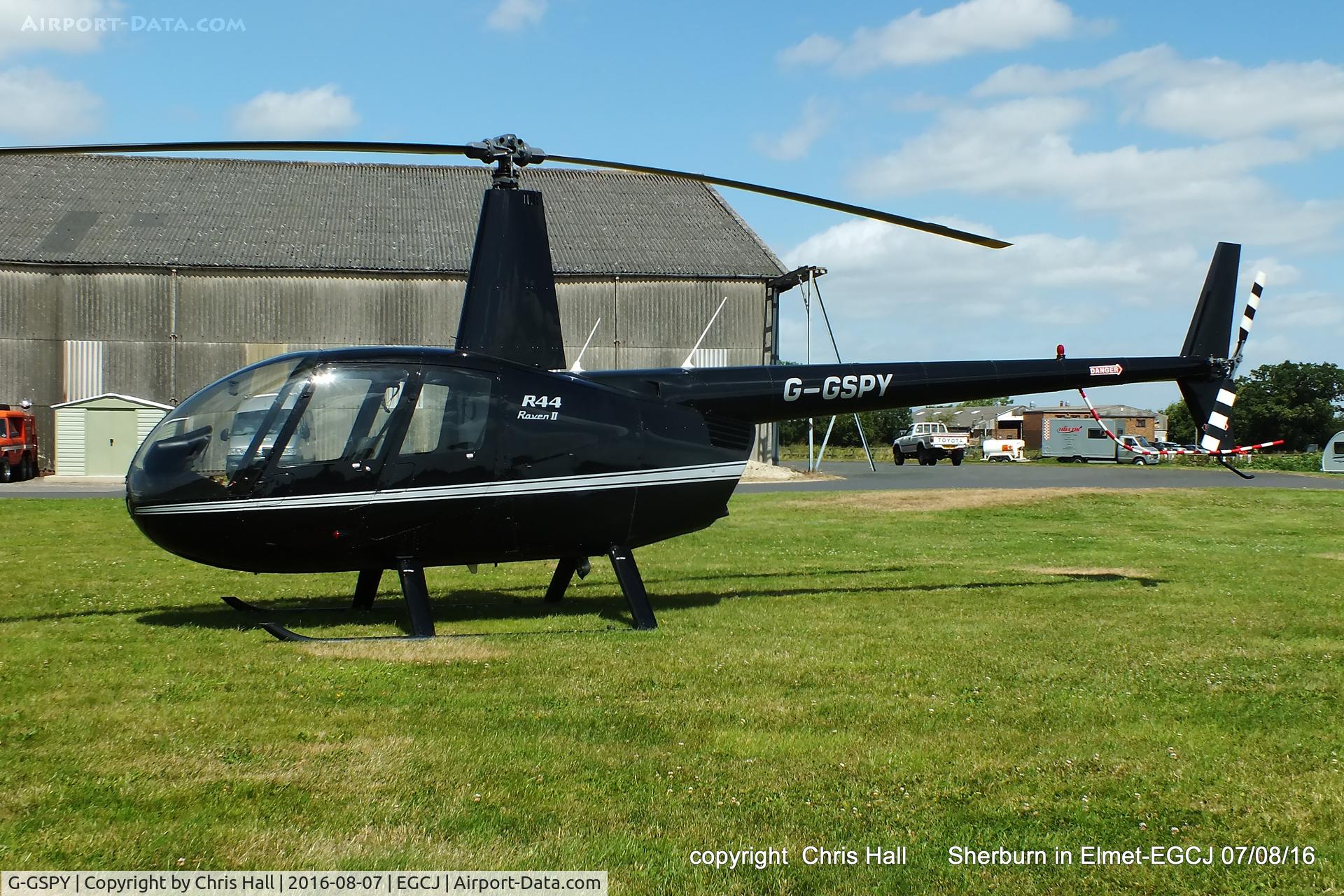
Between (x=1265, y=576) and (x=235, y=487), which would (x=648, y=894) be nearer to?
(x=235, y=487)

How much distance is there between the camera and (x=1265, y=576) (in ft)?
46.3

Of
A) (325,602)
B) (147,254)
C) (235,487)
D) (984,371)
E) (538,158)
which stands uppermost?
(147,254)

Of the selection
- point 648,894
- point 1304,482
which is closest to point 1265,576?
point 648,894

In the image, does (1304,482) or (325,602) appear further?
(1304,482)

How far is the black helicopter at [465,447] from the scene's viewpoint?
9359 mm

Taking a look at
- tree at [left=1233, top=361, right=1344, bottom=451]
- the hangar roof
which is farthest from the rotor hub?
tree at [left=1233, top=361, right=1344, bottom=451]

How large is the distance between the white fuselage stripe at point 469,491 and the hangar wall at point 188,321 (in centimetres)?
2907

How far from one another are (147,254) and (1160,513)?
33493mm

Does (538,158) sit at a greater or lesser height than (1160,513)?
greater

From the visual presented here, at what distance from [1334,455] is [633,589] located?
→ 4996 cm
